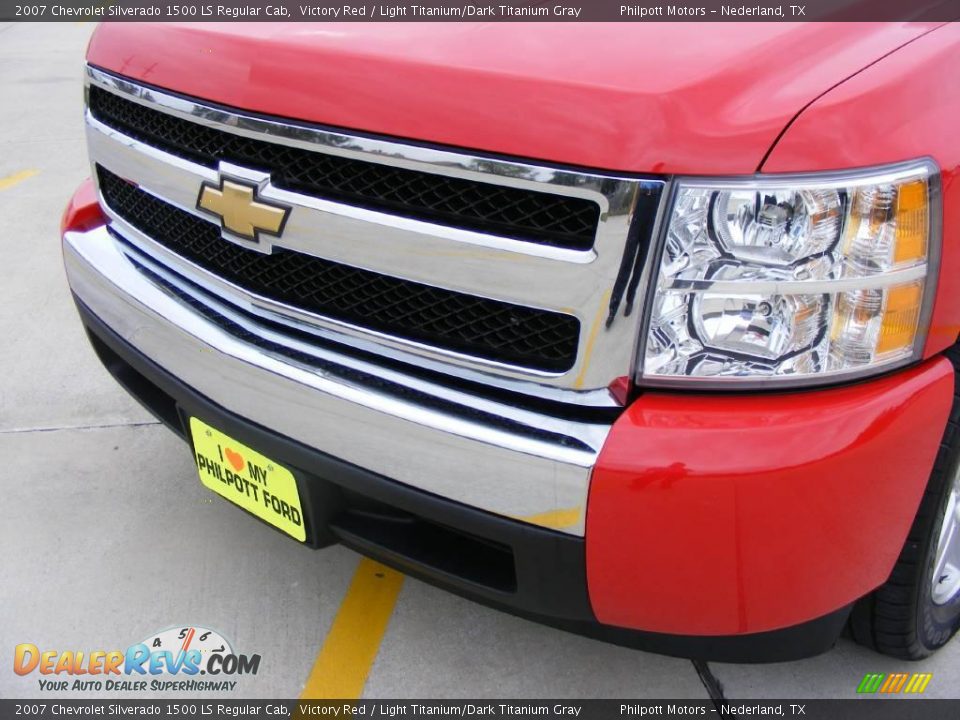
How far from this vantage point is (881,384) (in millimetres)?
1480

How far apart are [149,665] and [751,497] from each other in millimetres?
1561

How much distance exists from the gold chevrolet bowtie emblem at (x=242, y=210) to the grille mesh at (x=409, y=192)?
0.05 m

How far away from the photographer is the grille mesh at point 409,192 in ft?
4.76

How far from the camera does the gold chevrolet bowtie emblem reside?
173cm

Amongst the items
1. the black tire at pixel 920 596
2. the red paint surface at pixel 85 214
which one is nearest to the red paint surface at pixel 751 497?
the black tire at pixel 920 596

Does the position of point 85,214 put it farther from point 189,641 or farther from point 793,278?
point 793,278

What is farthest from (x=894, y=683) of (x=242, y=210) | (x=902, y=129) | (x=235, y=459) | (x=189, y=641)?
(x=242, y=210)

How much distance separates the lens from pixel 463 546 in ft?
5.91

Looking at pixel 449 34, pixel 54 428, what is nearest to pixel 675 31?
Answer: pixel 449 34

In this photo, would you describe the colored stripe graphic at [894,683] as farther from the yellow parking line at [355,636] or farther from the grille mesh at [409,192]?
the grille mesh at [409,192]

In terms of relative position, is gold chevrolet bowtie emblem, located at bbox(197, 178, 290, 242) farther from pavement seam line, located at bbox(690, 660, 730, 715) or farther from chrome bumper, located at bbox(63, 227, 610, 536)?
pavement seam line, located at bbox(690, 660, 730, 715)

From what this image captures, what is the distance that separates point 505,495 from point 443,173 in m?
0.55

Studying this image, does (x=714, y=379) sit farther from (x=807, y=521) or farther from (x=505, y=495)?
(x=505, y=495)
